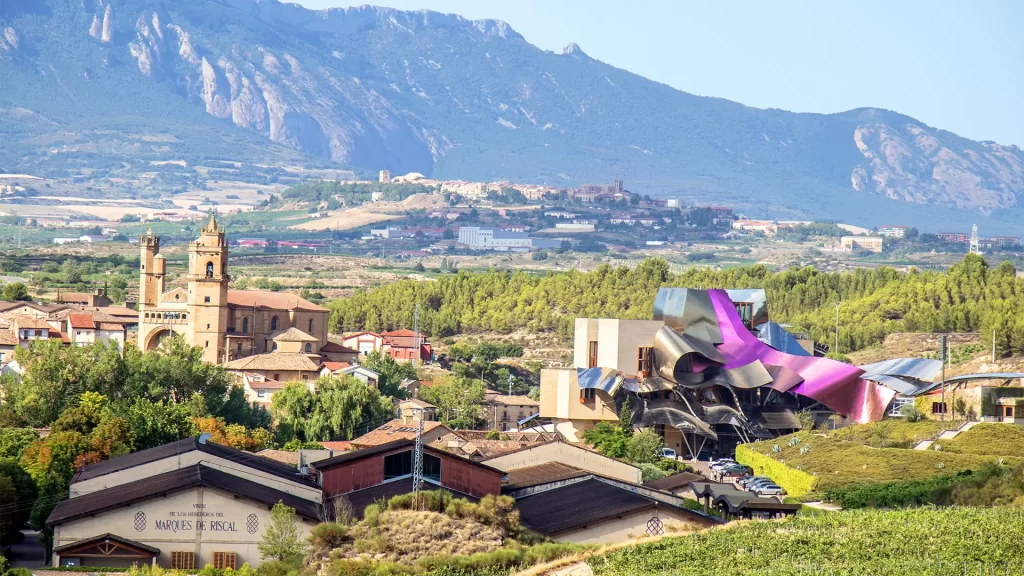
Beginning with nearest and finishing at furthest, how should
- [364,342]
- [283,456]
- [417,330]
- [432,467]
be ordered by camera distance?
[432,467] → [283,456] → [364,342] → [417,330]

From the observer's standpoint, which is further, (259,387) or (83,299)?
(83,299)

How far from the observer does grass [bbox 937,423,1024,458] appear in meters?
63.9

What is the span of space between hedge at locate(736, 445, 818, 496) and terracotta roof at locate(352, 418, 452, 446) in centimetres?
1205

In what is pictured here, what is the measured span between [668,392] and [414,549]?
4664 cm

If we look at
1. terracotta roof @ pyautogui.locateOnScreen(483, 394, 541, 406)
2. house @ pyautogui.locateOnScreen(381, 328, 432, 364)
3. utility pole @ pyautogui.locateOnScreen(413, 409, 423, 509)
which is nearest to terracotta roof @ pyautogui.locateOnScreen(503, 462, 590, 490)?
utility pole @ pyautogui.locateOnScreen(413, 409, 423, 509)

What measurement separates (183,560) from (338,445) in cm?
2361

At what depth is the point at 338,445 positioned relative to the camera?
70.8m

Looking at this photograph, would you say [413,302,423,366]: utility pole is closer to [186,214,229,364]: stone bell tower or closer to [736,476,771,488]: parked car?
[186,214,229,364]: stone bell tower

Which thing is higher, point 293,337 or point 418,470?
point 418,470

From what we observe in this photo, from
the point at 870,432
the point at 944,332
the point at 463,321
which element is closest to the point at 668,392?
the point at 870,432

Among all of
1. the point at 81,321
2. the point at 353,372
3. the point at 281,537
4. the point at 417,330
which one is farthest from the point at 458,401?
the point at 281,537

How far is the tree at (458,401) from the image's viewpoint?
89.3 m

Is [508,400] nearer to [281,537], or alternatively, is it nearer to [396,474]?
[396,474]

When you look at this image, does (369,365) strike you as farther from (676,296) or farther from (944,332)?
(944,332)
